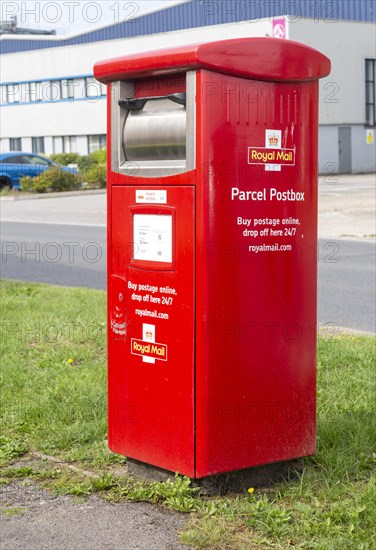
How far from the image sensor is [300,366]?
448cm

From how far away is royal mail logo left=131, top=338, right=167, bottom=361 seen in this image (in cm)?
431

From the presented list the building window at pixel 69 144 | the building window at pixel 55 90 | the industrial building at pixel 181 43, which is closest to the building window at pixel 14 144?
→ the industrial building at pixel 181 43

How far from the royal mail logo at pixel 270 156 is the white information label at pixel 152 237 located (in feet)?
1.49

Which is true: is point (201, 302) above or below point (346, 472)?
above

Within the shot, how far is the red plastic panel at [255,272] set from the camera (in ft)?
13.5

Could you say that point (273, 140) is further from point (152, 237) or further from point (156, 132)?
point (152, 237)

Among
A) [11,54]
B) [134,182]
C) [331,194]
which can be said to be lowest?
[331,194]

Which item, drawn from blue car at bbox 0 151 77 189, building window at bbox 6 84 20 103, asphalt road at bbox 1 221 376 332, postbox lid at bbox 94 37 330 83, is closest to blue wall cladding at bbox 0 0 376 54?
building window at bbox 6 84 20 103

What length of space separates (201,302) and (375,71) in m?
46.6

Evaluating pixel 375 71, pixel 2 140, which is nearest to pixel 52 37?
pixel 2 140

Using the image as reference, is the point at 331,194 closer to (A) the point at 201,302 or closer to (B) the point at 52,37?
(A) the point at 201,302

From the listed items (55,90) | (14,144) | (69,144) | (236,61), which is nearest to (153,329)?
(236,61)

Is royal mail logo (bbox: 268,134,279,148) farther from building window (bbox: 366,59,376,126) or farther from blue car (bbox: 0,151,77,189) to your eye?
building window (bbox: 366,59,376,126)

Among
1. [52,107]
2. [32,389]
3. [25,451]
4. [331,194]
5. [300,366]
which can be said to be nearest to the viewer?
[300,366]
